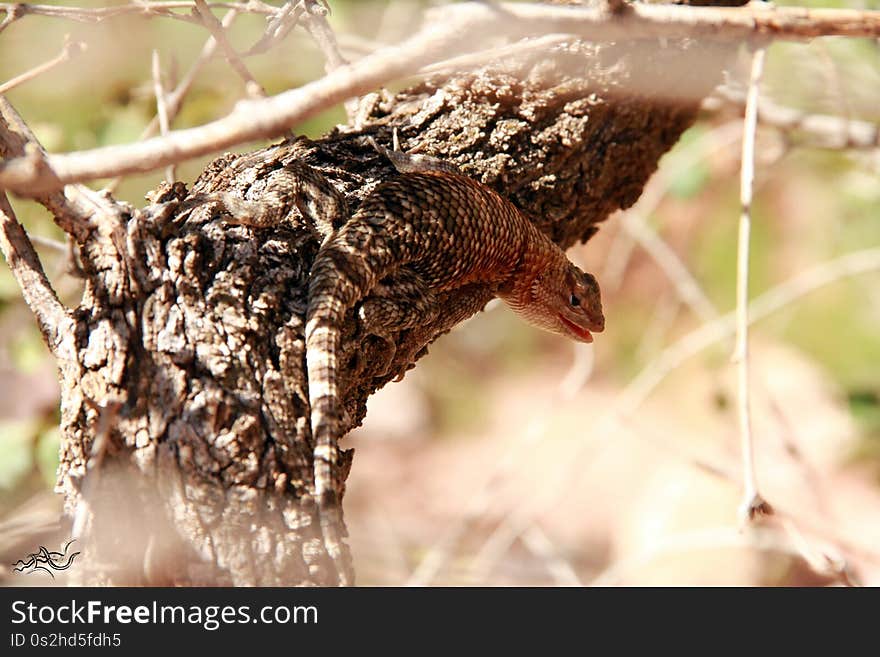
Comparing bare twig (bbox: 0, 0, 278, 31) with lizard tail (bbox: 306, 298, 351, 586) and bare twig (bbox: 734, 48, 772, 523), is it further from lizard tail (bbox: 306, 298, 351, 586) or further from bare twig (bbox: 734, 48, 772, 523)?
bare twig (bbox: 734, 48, 772, 523)

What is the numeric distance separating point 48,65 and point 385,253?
3.37 ft

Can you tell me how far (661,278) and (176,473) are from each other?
10834 millimetres

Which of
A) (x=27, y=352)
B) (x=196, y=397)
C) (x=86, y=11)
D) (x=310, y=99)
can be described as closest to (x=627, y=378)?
(x=27, y=352)

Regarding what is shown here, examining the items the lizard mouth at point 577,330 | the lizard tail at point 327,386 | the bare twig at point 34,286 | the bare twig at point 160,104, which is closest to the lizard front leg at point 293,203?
the lizard tail at point 327,386

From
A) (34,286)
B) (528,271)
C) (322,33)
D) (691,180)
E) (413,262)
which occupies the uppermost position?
(691,180)

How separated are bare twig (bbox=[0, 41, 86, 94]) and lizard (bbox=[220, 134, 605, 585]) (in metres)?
0.51

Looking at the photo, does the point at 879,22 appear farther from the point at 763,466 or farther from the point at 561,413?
the point at 561,413

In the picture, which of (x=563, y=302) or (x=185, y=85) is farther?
(x=563, y=302)

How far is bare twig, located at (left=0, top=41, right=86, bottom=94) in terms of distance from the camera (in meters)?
2.07

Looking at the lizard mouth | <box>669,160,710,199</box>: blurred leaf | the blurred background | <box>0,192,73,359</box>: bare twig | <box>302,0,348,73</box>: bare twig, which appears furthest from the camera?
<box>669,160,710,199</box>: blurred leaf

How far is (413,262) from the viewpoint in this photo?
2.82m

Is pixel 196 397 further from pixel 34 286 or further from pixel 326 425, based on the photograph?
pixel 34 286

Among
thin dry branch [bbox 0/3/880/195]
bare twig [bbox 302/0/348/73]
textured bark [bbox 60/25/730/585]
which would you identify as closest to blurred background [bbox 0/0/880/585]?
textured bark [bbox 60/25/730/585]
